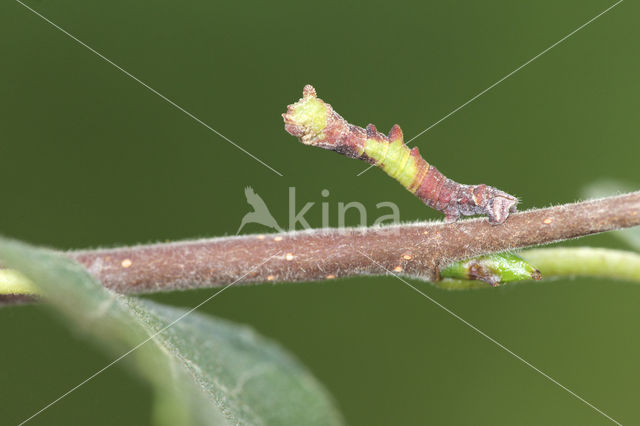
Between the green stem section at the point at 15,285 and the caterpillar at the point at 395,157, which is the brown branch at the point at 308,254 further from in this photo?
the green stem section at the point at 15,285

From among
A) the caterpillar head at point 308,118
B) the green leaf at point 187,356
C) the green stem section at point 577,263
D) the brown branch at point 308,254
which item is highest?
the caterpillar head at point 308,118

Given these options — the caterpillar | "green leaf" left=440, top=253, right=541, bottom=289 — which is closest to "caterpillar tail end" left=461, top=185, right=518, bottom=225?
the caterpillar

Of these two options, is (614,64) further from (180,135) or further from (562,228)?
(562,228)

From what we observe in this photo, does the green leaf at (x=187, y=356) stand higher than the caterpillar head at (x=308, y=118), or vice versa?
the caterpillar head at (x=308, y=118)

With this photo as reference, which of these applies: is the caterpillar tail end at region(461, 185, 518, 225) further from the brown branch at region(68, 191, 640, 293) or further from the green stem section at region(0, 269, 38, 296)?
the green stem section at region(0, 269, 38, 296)

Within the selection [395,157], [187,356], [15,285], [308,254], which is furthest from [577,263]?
[15,285]

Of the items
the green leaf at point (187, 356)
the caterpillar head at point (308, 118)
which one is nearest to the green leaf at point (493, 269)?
the caterpillar head at point (308, 118)
